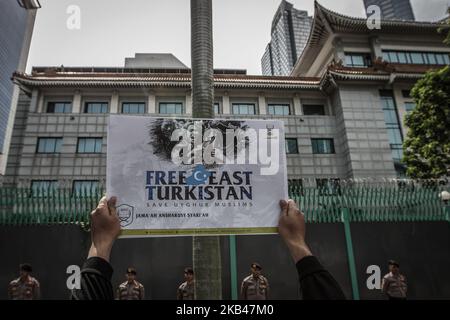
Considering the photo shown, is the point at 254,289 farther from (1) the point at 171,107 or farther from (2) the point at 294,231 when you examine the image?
(1) the point at 171,107

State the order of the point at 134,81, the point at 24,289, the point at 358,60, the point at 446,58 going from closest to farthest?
the point at 24,289
the point at 134,81
the point at 358,60
the point at 446,58

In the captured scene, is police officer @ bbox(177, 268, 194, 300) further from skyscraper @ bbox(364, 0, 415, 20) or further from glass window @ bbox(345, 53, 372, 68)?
skyscraper @ bbox(364, 0, 415, 20)

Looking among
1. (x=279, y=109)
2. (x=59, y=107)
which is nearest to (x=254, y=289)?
(x=279, y=109)

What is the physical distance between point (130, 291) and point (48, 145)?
18.0m

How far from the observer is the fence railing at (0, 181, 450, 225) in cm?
804

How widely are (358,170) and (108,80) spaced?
1892cm

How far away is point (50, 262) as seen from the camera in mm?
7656

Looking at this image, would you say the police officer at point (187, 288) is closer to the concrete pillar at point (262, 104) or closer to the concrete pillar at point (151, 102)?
the concrete pillar at point (151, 102)

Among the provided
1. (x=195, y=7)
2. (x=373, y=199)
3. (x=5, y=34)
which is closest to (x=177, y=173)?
(x=195, y=7)

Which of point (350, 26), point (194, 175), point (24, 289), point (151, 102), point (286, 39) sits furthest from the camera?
point (286, 39)

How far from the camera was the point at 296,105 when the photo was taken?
945 inches

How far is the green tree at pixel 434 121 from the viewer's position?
14.4m
